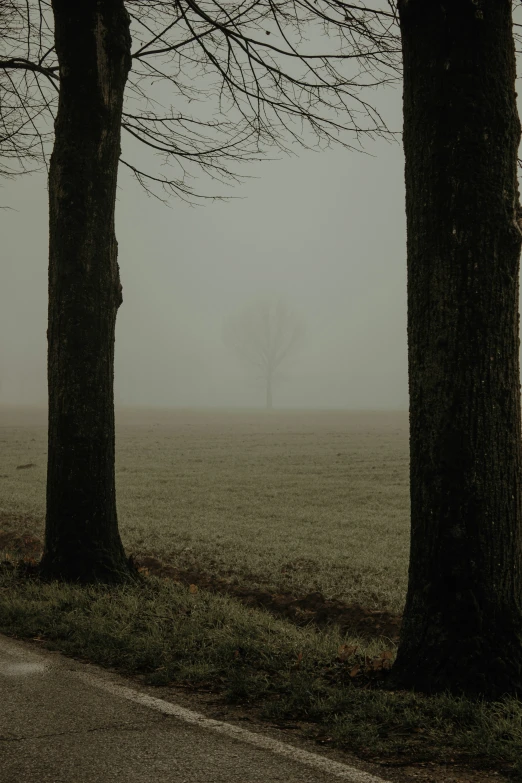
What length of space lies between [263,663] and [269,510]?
962cm

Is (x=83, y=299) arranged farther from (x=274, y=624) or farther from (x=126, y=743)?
(x=126, y=743)

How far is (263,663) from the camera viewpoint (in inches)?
197

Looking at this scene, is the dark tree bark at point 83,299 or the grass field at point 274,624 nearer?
the grass field at point 274,624

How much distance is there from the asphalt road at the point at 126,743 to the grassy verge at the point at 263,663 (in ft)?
1.02

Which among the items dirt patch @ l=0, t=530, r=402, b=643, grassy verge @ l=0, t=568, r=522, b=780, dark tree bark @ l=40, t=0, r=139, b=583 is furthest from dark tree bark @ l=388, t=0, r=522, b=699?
dark tree bark @ l=40, t=0, r=139, b=583

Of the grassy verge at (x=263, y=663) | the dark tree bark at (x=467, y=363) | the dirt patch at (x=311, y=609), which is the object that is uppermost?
the dark tree bark at (x=467, y=363)

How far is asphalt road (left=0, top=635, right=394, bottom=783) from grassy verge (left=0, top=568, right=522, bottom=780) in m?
0.31

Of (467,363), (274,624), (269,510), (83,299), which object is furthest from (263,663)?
(269,510)

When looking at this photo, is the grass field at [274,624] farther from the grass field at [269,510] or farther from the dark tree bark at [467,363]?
the dark tree bark at [467,363]

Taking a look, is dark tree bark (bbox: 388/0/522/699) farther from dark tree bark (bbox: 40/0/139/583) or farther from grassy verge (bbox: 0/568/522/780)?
dark tree bark (bbox: 40/0/139/583)

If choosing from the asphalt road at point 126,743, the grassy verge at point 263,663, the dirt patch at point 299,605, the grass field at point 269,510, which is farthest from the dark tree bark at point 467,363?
the grass field at point 269,510

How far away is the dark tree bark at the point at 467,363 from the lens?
4426mm

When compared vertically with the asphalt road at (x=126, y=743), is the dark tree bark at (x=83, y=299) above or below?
above

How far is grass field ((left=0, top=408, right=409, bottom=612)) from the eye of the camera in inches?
365
